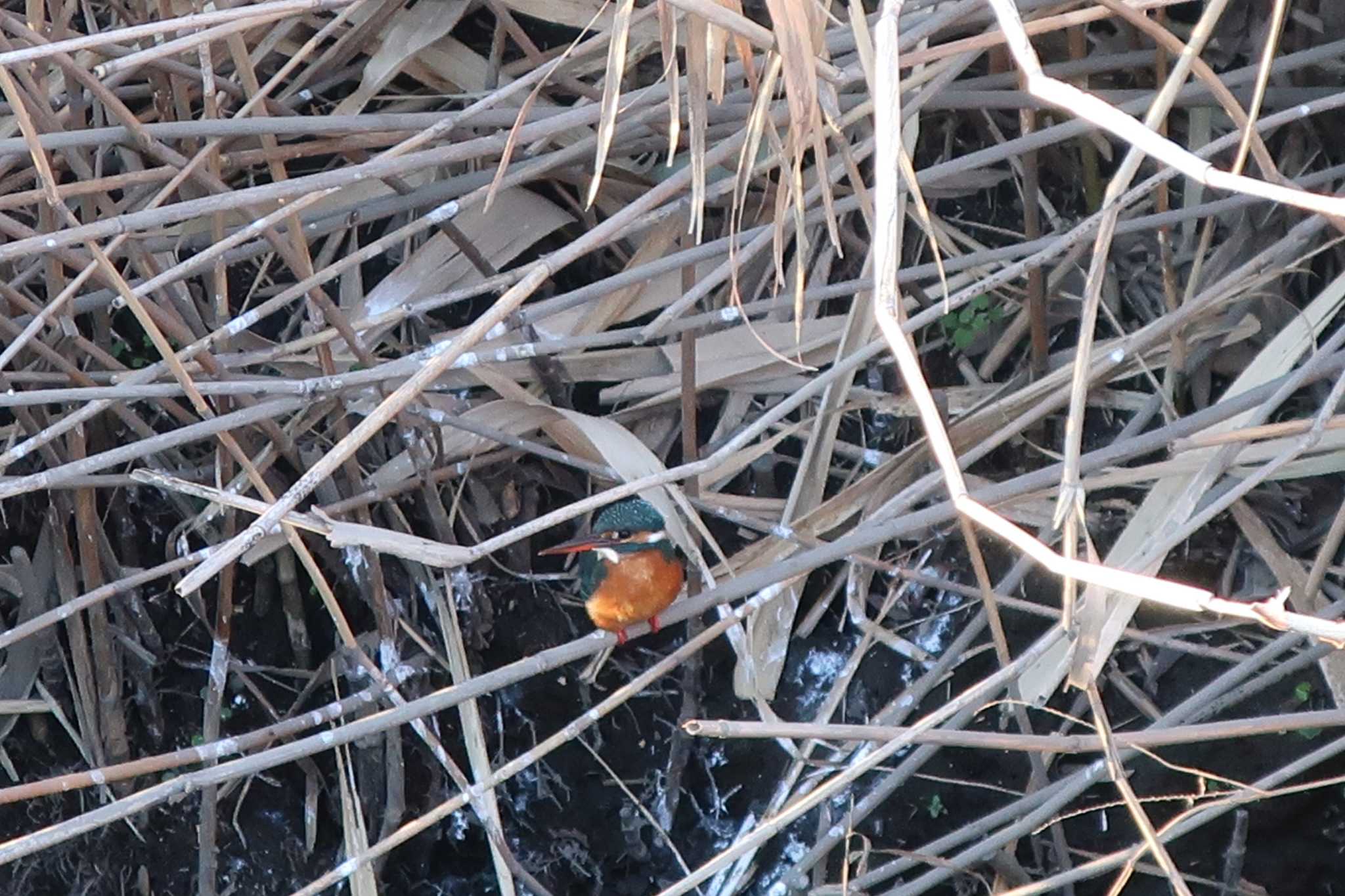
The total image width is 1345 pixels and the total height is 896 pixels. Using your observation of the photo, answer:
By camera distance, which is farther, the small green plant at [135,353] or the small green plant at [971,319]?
the small green plant at [135,353]

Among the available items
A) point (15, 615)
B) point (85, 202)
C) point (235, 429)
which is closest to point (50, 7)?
point (85, 202)

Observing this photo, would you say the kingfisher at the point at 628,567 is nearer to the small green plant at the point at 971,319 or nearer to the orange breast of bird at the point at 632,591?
the orange breast of bird at the point at 632,591

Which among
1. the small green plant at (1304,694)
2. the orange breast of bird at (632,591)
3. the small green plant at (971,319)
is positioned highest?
the small green plant at (971,319)

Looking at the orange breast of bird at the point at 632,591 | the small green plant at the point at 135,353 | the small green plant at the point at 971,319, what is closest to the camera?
the orange breast of bird at the point at 632,591

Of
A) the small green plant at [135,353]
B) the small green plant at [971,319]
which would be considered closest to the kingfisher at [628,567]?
the small green plant at [971,319]

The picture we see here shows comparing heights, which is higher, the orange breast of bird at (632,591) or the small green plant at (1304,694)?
the orange breast of bird at (632,591)

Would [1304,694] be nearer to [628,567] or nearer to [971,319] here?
[971,319]

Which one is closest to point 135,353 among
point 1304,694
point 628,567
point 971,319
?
point 628,567
